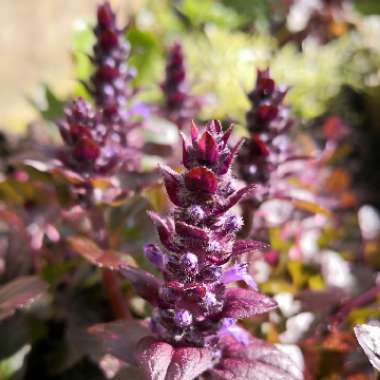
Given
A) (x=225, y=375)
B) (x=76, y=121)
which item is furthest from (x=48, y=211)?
(x=225, y=375)

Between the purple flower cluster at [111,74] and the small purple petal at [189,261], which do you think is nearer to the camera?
the small purple petal at [189,261]

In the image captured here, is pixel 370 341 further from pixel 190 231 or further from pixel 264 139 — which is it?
pixel 264 139

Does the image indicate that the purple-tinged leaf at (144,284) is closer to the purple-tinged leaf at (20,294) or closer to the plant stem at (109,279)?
the purple-tinged leaf at (20,294)

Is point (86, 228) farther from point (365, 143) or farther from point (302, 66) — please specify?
point (302, 66)

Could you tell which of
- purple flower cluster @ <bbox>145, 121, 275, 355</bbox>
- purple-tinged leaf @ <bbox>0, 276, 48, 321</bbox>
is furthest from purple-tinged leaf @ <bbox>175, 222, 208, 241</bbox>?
purple-tinged leaf @ <bbox>0, 276, 48, 321</bbox>

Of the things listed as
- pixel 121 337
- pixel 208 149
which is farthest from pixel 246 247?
pixel 121 337

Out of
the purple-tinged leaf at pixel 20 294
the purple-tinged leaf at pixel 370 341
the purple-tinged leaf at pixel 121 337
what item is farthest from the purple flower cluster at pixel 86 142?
the purple-tinged leaf at pixel 370 341
